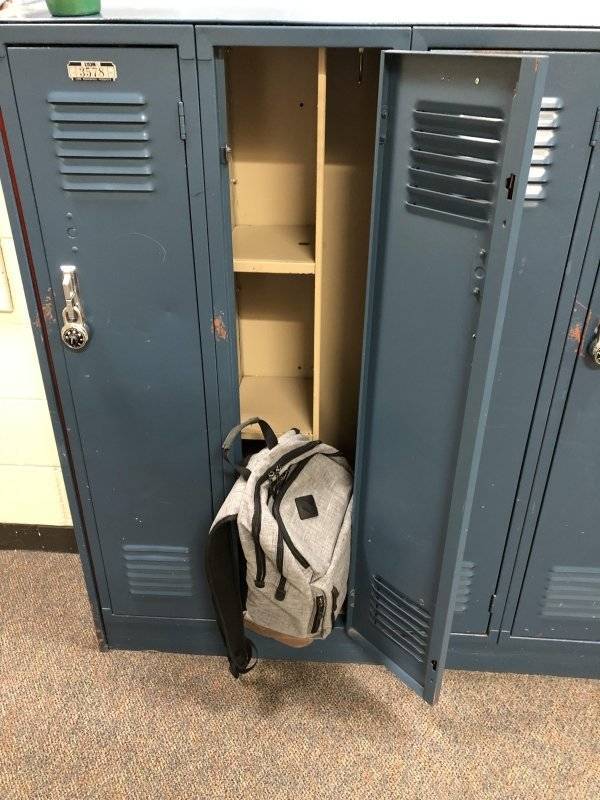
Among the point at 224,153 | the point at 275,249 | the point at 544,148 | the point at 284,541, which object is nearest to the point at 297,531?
the point at 284,541

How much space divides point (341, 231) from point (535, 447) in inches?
28.1

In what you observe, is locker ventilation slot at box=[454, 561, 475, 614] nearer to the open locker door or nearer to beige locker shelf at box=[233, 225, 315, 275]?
the open locker door

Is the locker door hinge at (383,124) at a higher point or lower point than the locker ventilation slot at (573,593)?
higher

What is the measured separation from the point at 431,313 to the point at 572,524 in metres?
0.73

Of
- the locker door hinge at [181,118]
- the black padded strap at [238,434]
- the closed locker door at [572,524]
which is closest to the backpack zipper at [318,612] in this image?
the black padded strap at [238,434]

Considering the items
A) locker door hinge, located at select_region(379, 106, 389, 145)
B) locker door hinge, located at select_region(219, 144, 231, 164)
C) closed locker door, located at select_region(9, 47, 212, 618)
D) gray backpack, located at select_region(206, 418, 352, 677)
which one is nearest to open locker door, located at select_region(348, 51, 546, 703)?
locker door hinge, located at select_region(379, 106, 389, 145)

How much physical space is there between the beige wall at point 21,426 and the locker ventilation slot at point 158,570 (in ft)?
1.92

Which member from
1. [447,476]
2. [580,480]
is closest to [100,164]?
[447,476]

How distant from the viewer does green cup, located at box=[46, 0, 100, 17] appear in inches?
47.7

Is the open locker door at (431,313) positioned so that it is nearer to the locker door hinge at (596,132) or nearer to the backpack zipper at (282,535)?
the backpack zipper at (282,535)

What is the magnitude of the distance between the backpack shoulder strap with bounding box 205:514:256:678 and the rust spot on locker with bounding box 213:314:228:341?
436 millimetres

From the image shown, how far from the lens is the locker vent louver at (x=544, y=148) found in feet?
3.89

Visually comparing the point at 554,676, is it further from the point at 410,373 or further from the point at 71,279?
the point at 71,279

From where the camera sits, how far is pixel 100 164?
1.30 m
